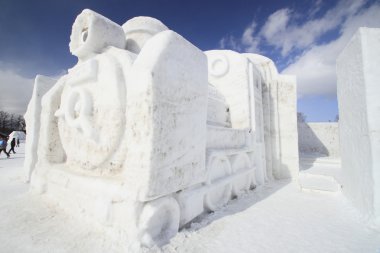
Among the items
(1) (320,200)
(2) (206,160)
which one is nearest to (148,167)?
(2) (206,160)

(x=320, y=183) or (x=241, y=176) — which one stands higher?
(x=241, y=176)

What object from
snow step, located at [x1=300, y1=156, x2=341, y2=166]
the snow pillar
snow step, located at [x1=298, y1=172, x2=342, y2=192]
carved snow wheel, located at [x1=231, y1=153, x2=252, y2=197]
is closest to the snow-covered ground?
carved snow wheel, located at [x1=231, y1=153, x2=252, y2=197]

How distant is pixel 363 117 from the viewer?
2.92 m

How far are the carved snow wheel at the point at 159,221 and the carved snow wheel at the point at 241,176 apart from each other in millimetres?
1977

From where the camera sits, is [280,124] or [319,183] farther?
[280,124]

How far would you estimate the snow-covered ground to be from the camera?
7.25 feet

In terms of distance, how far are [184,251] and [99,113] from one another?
6.78 ft

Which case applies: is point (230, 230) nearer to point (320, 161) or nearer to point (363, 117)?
point (363, 117)

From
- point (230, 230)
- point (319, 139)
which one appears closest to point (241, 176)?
point (230, 230)

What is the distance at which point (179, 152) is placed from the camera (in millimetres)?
2475

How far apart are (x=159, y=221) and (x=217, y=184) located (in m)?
1.31

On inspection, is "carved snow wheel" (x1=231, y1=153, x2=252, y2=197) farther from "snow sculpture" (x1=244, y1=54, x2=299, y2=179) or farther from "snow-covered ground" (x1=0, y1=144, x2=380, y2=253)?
"snow sculpture" (x1=244, y1=54, x2=299, y2=179)

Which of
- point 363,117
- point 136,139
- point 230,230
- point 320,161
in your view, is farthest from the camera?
point 320,161

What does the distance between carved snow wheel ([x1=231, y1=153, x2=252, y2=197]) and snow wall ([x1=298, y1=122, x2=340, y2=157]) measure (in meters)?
7.86
